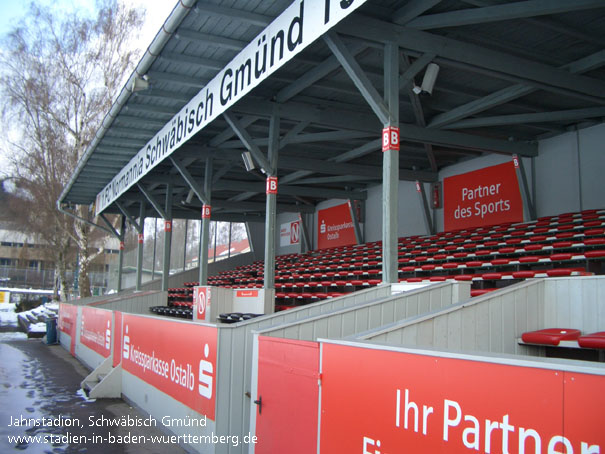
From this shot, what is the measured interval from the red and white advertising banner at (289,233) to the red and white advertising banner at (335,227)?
69.1 inches

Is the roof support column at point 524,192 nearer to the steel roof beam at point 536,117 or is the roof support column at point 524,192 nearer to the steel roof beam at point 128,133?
the steel roof beam at point 536,117

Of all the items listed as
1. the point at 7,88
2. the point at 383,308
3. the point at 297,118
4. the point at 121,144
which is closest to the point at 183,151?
the point at 121,144

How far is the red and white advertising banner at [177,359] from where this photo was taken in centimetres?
558

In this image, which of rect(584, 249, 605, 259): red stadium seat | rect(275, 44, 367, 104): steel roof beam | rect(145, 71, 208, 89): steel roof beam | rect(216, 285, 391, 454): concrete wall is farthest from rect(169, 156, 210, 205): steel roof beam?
rect(584, 249, 605, 259): red stadium seat

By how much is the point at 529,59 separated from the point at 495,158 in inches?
226

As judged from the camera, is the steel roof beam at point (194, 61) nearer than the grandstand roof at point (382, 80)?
No

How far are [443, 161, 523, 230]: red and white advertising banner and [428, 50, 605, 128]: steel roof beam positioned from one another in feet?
12.3

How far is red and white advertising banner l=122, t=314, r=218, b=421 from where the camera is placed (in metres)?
5.58

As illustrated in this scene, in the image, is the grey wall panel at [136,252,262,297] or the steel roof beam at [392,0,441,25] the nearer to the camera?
the steel roof beam at [392,0,441,25]

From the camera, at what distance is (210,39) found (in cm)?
823

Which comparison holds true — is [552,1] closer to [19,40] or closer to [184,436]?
[184,436]

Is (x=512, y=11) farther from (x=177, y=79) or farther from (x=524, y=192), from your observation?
(x=524, y=192)

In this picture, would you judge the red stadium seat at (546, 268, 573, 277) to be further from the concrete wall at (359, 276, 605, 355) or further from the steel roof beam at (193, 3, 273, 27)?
the steel roof beam at (193, 3, 273, 27)

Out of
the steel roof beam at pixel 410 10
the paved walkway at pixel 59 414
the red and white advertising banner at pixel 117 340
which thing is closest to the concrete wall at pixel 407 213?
→ the red and white advertising banner at pixel 117 340
